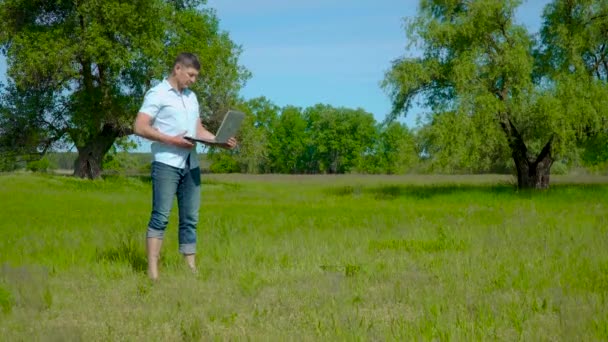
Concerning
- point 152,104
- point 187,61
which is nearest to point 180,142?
point 152,104

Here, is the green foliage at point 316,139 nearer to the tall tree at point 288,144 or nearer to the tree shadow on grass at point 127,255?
the tall tree at point 288,144

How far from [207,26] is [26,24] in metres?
10.3

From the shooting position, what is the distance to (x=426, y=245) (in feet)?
29.3

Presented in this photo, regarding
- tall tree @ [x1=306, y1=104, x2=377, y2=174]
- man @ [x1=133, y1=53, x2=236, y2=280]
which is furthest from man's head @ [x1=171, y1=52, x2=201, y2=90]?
tall tree @ [x1=306, y1=104, x2=377, y2=174]

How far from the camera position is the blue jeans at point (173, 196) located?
6.93 m

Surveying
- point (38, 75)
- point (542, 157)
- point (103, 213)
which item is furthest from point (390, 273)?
point (38, 75)

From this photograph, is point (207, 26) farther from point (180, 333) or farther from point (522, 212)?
point (180, 333)

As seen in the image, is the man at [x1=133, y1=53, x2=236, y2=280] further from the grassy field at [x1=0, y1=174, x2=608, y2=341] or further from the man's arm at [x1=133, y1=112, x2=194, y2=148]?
the grassy field at [x1=0, y1=174, x2=608, y2=341]

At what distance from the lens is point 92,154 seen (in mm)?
36219

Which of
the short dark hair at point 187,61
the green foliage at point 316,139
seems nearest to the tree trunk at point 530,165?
the short dark hair at point 187,61

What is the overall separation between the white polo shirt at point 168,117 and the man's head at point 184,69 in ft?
0.40

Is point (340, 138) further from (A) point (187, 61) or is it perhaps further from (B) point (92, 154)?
(A) point (187, 61)

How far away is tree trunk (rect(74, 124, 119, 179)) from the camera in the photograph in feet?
118

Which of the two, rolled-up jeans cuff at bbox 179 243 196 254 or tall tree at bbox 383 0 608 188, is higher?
tall tree at bbox 383 0 608 188
